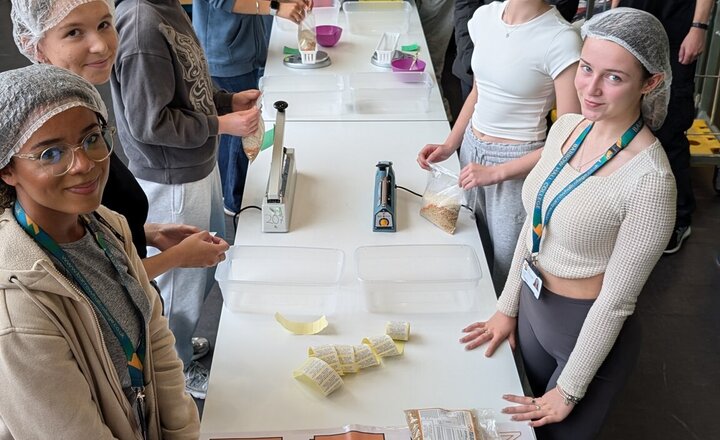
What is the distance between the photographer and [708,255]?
3285 mm

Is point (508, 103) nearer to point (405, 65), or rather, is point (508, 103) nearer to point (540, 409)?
point (540, 409)

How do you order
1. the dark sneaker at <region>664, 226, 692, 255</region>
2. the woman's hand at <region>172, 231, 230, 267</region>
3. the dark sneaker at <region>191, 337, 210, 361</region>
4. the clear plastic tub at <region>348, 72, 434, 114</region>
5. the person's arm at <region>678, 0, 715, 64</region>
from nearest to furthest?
the woman's hand at <region>172, 231, 230, 267</region> → the dark sneaker at <region>191, 337, 210, 361</region> → the clear plastic tub at <region>348, 72, 434, 114</region> → the person's arm at <region>678, 0, 715, 64</region> → the dark sneaker at <region>664, 226, 692, 255</region>

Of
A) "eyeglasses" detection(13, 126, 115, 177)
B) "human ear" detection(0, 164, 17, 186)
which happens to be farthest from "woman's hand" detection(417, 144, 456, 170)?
"human ear" detection(0, 164, 17, 186)

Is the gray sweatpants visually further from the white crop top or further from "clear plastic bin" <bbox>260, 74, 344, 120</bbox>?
"clear plastic bin" <bbox>260, 74, 344, 120</bbox>

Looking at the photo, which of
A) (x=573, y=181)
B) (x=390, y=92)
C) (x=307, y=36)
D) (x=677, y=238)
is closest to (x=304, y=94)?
(x=390, y=92)

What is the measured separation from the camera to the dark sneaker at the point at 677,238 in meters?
3.29

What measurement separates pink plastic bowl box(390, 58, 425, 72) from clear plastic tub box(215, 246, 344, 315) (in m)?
1.41

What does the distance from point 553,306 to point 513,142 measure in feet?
2.13

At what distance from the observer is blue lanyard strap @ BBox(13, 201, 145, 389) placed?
3.62 ft

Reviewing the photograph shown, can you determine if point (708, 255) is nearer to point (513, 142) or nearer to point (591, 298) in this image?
point (513, 142)

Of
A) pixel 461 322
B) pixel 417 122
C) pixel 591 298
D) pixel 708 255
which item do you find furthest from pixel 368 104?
pixel 708 255

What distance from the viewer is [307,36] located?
10.3ft

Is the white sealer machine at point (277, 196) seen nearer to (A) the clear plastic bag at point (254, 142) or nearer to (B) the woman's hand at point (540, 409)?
(A) the clear plastic bag at point (254, 142)

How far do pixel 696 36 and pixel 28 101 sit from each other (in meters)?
2.88
